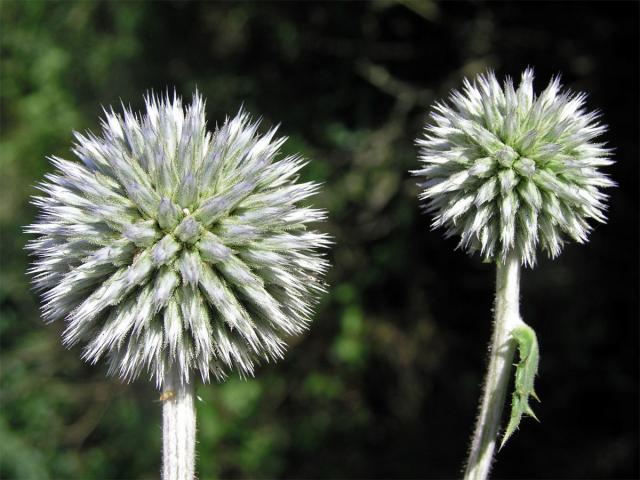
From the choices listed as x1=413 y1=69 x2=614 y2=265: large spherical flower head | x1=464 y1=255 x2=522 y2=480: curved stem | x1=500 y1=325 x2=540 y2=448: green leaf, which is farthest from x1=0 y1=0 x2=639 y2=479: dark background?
x1=500 y1=325 x2=540 y2=448: green leaf

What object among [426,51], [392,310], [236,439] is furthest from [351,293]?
[426,51]

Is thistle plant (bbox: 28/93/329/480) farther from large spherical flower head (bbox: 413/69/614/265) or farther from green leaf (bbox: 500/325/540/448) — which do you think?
green leaf (bbox: 500/325/540/448)

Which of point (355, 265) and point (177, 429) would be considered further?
point (355, 265)

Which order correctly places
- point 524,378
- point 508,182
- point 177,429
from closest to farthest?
point 524,378, point 177,429, point 508,182

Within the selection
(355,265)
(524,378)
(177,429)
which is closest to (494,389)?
(524,378)

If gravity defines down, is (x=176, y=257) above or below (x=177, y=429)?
above

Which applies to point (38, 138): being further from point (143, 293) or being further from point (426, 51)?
point (143, 293)

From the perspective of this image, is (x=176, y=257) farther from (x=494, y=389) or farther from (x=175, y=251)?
(x=494, y=389)
